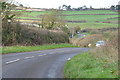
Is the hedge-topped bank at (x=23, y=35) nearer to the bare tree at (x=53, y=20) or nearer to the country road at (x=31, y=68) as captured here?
the bare tree at (x=53, y=20)

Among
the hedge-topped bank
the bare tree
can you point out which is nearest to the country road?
the hedge-topped bank

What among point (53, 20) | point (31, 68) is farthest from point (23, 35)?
point (53, 20)

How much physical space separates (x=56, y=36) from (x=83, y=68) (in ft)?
119

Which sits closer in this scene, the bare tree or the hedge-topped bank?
the hedge-topped bank

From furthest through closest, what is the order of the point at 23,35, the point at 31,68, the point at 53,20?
the point at 53,20, the point at 23,35, the point at 31,68

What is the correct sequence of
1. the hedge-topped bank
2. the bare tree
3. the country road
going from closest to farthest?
the country road < the hedge-topped bank < the bare tree

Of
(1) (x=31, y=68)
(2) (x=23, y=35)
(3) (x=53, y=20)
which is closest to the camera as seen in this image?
(1) (x=31, y=68)

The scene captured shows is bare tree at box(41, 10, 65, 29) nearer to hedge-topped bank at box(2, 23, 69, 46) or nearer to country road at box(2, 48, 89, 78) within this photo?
hedge-topped bank at box(2, 23, 69, 46)

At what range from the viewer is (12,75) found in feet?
40.8

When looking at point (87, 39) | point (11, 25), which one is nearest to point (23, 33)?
point (11, 25)

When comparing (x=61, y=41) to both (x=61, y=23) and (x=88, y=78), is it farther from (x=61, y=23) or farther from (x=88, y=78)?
(x=88, y=78)

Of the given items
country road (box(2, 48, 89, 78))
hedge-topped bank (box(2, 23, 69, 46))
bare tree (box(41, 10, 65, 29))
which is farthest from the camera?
bare tree (box(41, 10, 65, 29))

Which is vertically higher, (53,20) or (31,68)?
(53,20)

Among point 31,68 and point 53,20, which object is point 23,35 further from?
point 53,20
